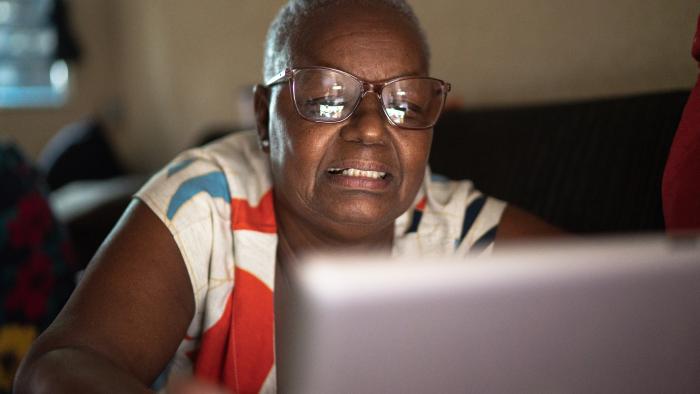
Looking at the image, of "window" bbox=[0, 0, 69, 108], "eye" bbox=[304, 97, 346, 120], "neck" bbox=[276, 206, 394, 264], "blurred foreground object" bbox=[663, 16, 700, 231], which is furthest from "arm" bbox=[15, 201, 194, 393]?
"window" bbox=[0, 0, 69, 108]

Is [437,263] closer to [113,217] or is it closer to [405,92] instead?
[405,92]

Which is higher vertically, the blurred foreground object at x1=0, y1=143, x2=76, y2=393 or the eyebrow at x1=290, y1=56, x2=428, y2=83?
the eyebrow at x1=290, y1=56, x2=428, y2=83

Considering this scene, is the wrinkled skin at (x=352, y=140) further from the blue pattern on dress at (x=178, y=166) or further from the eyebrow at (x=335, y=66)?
the blue pattern on dress at (x=178, y=166)

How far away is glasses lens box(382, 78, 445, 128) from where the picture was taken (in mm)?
1143

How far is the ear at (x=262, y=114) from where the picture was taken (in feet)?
4.31

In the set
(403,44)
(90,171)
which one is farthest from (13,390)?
(90,171)

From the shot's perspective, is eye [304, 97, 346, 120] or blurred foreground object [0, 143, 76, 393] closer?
eye [304, 97, 346, 120]

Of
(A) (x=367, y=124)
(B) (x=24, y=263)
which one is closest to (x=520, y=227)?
(A) (x=367, y=124)

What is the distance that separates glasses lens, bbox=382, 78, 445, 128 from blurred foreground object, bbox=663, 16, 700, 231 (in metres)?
0.41

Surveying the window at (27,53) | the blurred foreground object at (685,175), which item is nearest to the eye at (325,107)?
the blurred foreground object at (685,175)

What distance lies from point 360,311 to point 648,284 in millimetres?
269

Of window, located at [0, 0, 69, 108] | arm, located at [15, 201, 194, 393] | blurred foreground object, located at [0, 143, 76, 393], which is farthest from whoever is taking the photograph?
window, located at [0, 0, 69, 108]

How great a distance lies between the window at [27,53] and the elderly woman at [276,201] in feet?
14.5

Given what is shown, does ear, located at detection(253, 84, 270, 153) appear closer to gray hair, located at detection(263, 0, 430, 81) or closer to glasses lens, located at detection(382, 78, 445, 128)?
gray hair, located at detection(263, 0, 430, 81)
